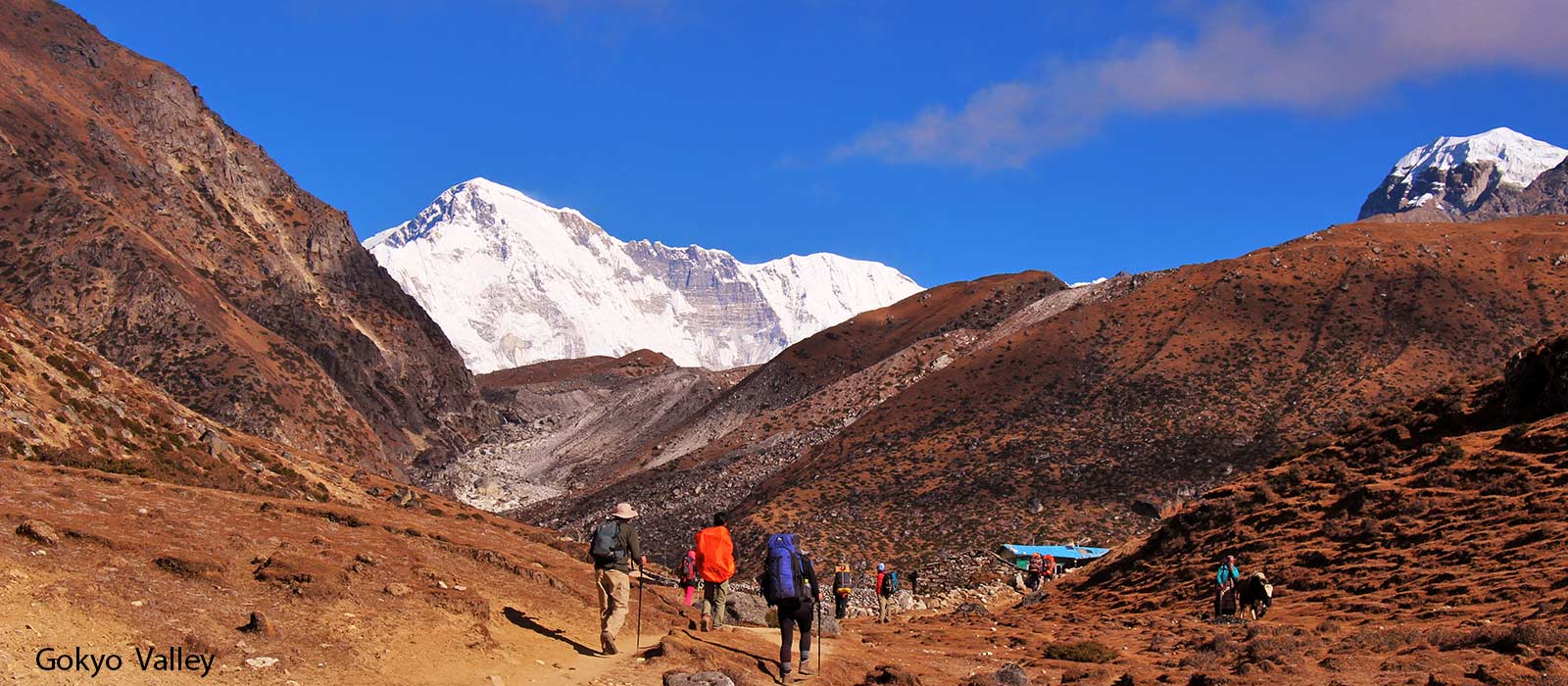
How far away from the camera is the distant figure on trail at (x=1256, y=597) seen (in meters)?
26.5

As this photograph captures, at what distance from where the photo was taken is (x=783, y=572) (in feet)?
54.6

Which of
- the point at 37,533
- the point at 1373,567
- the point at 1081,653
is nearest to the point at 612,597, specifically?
the point at 37,533

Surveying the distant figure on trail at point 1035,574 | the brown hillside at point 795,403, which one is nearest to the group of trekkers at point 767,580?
the distant figure on trail at point 1035,574

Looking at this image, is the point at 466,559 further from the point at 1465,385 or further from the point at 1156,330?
the point at 1156,330

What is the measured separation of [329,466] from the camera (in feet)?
166

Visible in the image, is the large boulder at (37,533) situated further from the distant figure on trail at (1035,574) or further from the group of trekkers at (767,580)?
the distant figure on trail at (1035,574)

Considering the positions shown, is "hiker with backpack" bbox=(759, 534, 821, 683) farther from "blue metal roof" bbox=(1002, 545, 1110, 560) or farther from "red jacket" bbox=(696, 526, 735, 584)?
"blue metal roof" bbox=(1002, 545, 1110, 560)

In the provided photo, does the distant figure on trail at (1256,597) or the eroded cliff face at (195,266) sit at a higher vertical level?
the eroded cliff face at (195,266)

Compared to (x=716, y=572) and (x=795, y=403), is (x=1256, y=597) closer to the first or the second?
(x=716, y=572)

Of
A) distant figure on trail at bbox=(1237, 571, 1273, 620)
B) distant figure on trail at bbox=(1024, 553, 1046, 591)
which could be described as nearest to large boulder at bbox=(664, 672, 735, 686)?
distant figure on trail at bbox=(1237, 571, 1273, 620)

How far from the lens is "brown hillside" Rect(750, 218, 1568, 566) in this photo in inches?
2650

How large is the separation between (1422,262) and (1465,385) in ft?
190

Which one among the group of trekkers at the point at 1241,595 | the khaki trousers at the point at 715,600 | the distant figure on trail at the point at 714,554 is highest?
the distant figure on trail at the point at 714,554

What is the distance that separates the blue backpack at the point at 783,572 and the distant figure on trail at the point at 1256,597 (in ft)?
47.3
